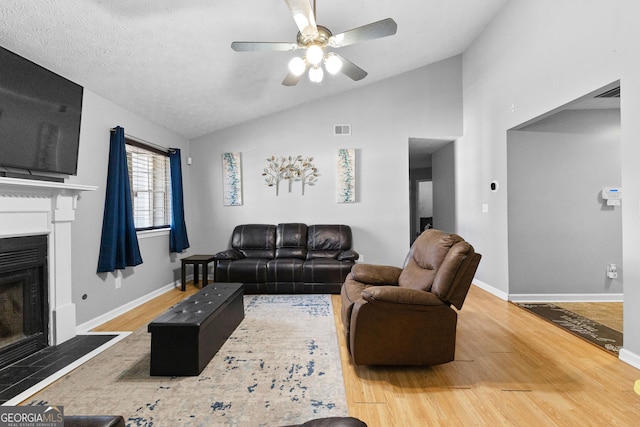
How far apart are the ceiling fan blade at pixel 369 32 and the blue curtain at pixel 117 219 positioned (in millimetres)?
2634

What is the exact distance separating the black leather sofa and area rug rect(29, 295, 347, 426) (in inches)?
56.6

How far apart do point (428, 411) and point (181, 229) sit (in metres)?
4.22

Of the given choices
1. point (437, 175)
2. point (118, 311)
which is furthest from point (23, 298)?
point (437, 175)

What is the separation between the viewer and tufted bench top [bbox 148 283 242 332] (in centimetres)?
216

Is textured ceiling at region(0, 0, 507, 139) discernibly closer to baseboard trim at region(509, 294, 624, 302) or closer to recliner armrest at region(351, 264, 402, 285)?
recliner armrest at region(351, 264, 402, 285)

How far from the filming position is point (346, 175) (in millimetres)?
5242

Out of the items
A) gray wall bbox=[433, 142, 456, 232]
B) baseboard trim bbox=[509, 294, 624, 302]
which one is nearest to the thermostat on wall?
baseboard trim bbox=[509, 294, 624, 302]

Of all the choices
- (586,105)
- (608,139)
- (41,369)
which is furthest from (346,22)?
(41,369)

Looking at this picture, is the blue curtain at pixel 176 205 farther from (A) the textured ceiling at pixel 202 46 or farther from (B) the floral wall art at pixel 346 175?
(B) the floral wall art at pixel 346 175

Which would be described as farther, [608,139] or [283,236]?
[283,236]

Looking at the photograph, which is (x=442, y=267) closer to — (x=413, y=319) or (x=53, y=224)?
(x=413, y=319)

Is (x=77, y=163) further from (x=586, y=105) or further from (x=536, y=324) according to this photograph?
(x=586, y=105)

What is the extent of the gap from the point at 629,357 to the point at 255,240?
14.2 feet

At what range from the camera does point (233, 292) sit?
3.02m
